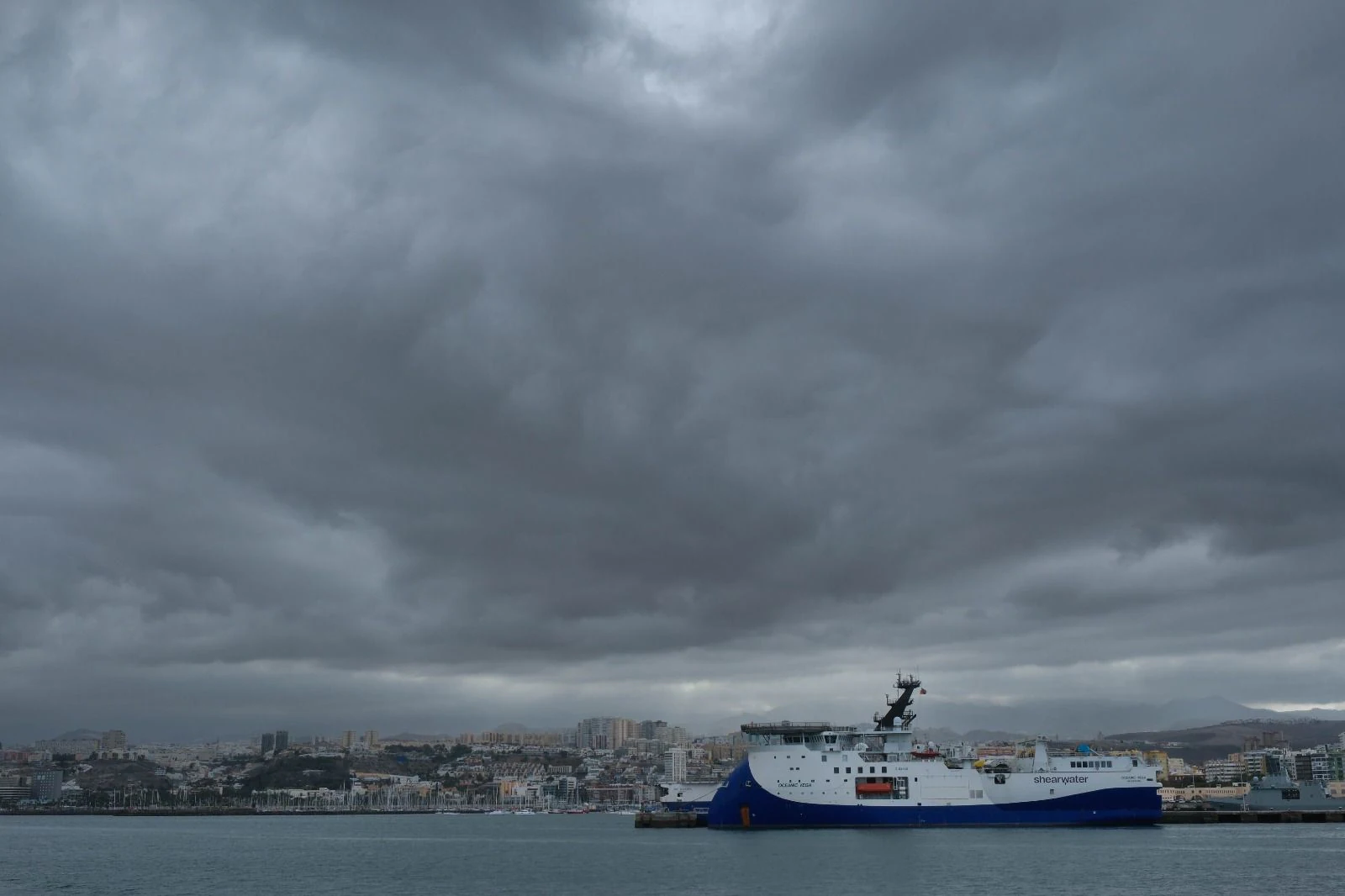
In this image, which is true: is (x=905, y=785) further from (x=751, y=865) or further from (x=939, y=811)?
(x=751, y=865)

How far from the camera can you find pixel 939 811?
77875 millimetres

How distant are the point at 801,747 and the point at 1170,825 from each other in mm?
43161

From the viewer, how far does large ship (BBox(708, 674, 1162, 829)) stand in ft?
251

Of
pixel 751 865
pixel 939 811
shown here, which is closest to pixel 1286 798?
pixel 939 811

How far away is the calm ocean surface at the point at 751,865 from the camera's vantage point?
5006cm

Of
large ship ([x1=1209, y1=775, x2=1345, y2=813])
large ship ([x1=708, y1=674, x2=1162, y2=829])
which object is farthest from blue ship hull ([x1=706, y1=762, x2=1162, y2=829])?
large ship ([x1=1209, y1=775, x2=1345, y2=813])

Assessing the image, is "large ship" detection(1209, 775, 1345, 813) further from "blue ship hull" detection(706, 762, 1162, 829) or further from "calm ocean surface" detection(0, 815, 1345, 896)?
"blue ship hull" detection(706, 762, 1162, 829)

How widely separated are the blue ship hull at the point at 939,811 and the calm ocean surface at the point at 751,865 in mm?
1007

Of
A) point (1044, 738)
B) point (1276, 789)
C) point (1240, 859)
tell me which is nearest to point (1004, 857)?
point (1240, 859)

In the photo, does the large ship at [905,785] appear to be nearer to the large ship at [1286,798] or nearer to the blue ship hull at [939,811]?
the blue ship hull at [939,811]

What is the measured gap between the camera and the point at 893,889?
156 ft

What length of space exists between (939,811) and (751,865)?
81.5 feet

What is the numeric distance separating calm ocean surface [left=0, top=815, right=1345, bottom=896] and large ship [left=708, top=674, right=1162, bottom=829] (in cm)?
139

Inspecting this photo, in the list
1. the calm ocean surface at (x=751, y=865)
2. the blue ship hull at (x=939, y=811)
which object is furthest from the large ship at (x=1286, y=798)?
the blue ship hull at (x=939, y=811)
